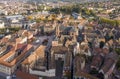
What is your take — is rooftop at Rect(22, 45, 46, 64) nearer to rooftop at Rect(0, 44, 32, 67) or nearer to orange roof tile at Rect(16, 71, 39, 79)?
rooftop at Rect(0, 44, 32, 67)

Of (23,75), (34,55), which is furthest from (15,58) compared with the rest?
(23,75)

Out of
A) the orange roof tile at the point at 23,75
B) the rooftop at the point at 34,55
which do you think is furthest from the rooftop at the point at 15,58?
the orange roof tile at the point at 23,75

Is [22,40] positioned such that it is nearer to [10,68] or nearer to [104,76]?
[10,68]

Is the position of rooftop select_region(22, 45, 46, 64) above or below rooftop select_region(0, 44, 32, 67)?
above

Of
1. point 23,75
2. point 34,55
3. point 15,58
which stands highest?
point 34,55

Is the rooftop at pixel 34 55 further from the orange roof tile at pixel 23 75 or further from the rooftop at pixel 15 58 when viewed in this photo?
the orange roof tile at pixel 23 75

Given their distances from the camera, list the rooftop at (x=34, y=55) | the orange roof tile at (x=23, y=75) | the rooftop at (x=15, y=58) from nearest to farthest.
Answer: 1. the orange roof tile at (x=23, y=75)
2. the rooftop at (x=34, y=55)
3. the rooftop at (x=15, y=58)

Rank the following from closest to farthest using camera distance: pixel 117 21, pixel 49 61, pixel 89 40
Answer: pixel 49 61, pixel 89 40, pixel 117 21

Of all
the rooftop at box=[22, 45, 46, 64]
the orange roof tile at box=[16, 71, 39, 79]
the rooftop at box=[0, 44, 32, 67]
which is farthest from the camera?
the rooftop at box=[0, 44, 32, 67]

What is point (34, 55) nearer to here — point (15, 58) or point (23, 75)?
point (15, 58)

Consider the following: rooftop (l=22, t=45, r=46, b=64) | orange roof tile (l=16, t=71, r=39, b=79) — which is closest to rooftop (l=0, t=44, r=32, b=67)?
rooftop (l=22, t=45, r=46, b=64)

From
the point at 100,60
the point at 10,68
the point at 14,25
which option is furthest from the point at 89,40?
the point at 14,25
